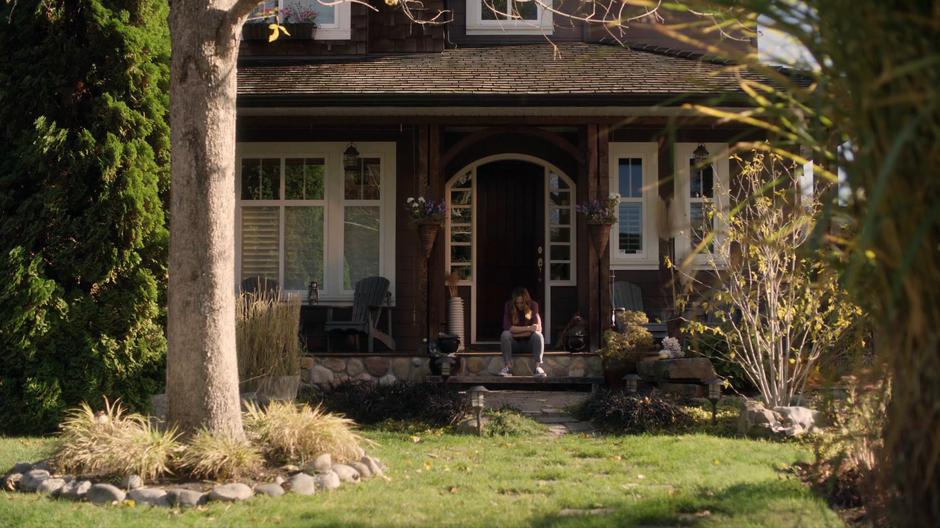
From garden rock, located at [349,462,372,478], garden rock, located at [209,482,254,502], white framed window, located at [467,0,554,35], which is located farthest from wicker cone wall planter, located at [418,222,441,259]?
garden rock, located at [209,482,254,502]

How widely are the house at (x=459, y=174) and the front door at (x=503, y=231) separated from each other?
19 millimetres

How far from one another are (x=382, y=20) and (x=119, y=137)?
16.6 feet

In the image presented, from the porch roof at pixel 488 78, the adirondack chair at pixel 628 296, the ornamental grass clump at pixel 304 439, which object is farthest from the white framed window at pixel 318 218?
the ornamental grass clump at pixel 304 439

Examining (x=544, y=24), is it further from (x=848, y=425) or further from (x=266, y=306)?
(x=848, y=425)

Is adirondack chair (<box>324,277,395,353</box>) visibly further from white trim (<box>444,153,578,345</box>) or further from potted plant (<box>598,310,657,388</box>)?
potted plant (<box>598,310,657,388</box>)

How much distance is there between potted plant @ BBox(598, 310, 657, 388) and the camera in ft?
28.8

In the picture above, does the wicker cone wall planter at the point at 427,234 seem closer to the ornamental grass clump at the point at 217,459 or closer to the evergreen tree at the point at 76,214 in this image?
the evergreen tree at the point at 76,214

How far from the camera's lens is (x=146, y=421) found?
6.09 meters

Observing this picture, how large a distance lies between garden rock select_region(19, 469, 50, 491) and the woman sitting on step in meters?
4.79

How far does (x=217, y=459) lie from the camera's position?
16.9ft

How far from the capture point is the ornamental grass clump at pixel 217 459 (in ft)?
16.8

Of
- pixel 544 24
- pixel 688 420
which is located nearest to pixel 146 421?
pixel 688 420

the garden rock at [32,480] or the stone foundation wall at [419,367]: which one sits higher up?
the stone foundation wall at [419,367]

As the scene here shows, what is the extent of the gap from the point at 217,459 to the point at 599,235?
5.35 m
